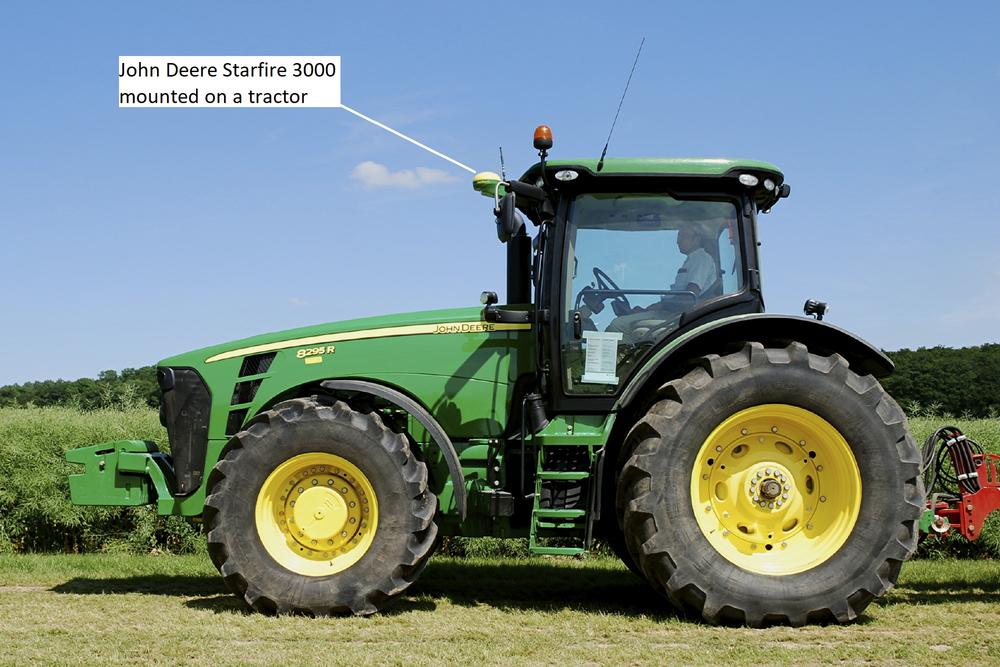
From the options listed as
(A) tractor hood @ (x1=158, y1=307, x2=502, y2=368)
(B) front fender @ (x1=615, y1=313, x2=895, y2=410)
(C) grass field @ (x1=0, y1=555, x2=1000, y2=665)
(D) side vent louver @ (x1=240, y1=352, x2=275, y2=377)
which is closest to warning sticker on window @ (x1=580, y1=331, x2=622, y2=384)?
(B) front fender @ (x1=615, y1=313, x2=895, y2=410)

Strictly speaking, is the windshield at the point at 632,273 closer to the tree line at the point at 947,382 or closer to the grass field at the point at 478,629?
the grass field at the point at 478,629

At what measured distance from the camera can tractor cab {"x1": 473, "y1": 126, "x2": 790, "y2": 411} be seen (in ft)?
21.1

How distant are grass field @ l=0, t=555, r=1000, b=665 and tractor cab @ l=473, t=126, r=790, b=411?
1423 millimetres

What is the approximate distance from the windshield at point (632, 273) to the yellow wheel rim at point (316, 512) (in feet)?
4.98

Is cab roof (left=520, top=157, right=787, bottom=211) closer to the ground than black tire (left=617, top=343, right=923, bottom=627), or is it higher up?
higher up

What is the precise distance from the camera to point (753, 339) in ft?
20.9

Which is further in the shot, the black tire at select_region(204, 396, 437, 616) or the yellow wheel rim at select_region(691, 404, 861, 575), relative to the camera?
the black tire at select_region(204, 396, 437, 616)

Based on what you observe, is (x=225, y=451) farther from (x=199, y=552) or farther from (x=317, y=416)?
(x=199, y=552)

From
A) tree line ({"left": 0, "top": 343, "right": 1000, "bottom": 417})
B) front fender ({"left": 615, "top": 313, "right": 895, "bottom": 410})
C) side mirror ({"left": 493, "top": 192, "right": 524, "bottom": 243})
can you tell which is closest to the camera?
side mirror ({"left": 493, "top": 192, "right": 524, "bottom": 243})

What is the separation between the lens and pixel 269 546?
6.41 meters

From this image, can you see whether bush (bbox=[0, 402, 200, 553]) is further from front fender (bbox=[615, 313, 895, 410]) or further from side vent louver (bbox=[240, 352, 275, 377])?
front fender (bbox=[615, 313, 895, 410])

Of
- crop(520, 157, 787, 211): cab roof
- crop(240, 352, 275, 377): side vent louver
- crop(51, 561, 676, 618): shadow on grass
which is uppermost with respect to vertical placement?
crop(520, 157, 787, 211): cab roof

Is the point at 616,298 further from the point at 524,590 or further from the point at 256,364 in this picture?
the point at 256,364

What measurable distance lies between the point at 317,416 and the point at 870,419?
3.38 meters
